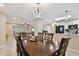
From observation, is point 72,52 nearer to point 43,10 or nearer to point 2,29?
point 43,10

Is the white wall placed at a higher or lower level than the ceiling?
lower

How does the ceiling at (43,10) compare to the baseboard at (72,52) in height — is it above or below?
above

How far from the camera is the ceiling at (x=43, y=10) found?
1452 millimetres

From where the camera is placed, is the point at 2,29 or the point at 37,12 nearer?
the point at 2,29

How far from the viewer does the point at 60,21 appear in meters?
1.57

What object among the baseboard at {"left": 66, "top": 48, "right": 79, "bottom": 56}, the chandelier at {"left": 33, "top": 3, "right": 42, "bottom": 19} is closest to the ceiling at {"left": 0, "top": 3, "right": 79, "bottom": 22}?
the chandelier at {"left": 33, "top": 3, "right": 42, "bottom": 19}

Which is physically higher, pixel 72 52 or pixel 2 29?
pixel 2 29

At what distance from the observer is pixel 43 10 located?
1.59 metres

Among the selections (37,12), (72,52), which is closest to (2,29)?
(37,12)

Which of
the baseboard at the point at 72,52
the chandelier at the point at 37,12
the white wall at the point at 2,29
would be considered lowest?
the baseboard at the point at 72,52

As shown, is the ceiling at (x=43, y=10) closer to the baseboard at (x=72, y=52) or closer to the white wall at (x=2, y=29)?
the white wall at (x=2, y=29)

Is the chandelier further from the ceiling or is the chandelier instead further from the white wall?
the white wall

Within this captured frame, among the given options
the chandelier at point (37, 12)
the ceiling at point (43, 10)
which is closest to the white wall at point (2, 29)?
the ceiling at point (43, 10)

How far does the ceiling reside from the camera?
1452mm
